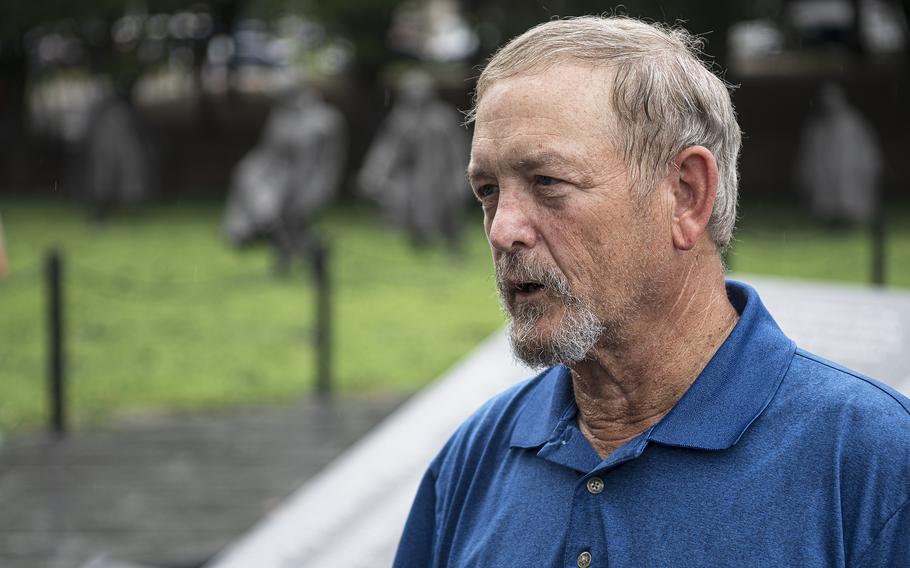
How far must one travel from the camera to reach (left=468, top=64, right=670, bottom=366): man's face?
1429 millimetres

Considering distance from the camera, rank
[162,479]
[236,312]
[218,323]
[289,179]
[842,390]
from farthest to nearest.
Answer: [289,179]
[236,312]
[218,323]
[162,479]
[842,390]

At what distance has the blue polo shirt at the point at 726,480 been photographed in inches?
51.4

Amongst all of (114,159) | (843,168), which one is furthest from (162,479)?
A: (114,159)

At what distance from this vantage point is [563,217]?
4.84ft

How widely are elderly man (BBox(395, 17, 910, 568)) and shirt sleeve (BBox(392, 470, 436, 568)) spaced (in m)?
0.09

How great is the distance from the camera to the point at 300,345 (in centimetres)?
901

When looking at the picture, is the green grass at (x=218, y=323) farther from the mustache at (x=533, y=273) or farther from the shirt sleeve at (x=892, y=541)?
the shirt sleeve at (x=892, y=541)

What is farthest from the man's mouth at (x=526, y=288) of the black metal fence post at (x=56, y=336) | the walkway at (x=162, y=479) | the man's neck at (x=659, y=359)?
the black metal fence post at (x=56, y=336)

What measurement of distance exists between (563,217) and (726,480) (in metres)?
0.36

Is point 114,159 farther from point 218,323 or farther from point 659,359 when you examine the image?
point 659,359

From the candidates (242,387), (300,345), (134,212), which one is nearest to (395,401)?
(242,387)

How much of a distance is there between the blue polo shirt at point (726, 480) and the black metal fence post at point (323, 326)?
5.74m

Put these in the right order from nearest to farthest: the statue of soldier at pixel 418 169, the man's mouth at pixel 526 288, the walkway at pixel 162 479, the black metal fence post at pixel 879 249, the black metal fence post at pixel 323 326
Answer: the man's mouth at pixel 526 288 → the walkway at pixel 162 479 → the black metal fence post at pixel 323 326 → the black metal fence post at pixel 879 249 → the statue of soldier at pixel 418 169

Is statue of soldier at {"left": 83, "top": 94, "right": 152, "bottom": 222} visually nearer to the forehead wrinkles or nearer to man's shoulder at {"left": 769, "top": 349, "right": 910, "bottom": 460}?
the forehead wrinkles
